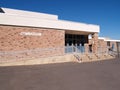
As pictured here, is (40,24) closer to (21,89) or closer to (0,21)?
(0,21)

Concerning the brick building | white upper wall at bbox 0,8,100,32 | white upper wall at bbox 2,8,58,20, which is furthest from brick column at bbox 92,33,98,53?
white upper wall at bbox 2,8,58,20

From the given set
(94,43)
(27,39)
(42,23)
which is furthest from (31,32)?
(94,43)

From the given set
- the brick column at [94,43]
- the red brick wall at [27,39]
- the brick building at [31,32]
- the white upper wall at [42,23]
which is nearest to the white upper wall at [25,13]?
the white upper wall at [42,23]

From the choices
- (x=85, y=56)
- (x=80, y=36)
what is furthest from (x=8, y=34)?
(x=80, y=36)

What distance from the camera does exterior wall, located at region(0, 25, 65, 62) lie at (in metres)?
16.3

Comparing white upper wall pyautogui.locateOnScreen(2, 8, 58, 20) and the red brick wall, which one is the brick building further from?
white upper wall pyautogui.locateOnScreen(2, 8, 58, 20)

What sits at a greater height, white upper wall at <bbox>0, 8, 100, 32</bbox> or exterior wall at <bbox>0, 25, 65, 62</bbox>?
white upper wall at <bbox>0, 8, 100, 32</bbox>

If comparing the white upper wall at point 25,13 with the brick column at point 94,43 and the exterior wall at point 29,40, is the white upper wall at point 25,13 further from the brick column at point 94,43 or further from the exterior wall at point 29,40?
the brick column at point 94,43

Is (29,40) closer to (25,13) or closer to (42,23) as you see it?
(42,23)

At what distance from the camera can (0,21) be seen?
15938 mm

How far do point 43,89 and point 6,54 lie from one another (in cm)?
921

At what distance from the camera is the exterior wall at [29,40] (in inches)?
643

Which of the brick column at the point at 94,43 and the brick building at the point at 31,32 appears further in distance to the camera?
the brick column at the point at 94,43

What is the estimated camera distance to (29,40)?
17.7m
